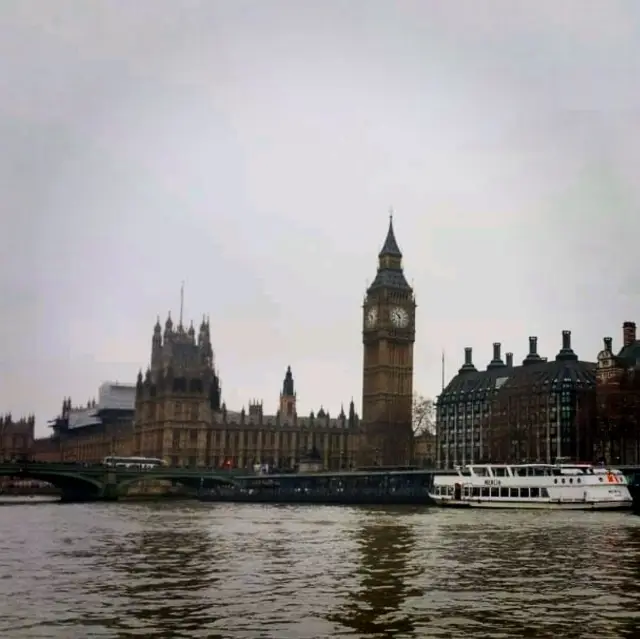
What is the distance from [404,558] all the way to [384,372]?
526 ft

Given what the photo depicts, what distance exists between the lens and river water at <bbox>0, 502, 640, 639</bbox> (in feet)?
75.9

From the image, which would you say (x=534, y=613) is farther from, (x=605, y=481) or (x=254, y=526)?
(x=605, y=481)

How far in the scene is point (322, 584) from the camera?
3059 centimetres

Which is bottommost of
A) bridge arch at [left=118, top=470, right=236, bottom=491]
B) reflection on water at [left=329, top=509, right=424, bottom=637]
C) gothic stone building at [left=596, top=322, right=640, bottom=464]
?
reflection on water at [left=329, top=509, right=424, bottom=637]

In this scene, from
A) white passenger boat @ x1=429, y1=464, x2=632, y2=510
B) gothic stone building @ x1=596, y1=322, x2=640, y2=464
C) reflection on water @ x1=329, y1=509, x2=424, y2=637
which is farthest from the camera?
gothic stone building @ x1=596, y1=322, x2=640, y2=464

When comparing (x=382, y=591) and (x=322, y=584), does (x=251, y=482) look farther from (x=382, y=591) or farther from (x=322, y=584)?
(x=382, y=591)

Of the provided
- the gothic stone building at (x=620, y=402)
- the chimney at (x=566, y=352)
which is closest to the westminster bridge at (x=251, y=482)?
the gothic stone building at (x=620, y=402)

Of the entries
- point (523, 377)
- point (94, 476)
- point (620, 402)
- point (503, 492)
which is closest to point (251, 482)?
point (94, 476)

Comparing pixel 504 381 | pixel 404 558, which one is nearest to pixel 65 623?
pixel 404 558

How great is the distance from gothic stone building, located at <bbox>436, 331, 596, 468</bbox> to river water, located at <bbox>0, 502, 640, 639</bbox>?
83503mm

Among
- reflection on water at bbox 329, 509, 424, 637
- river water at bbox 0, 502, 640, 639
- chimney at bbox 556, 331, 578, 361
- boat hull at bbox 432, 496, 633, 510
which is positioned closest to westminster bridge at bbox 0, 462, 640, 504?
boat hull at bbox 432, 496, 633, 510

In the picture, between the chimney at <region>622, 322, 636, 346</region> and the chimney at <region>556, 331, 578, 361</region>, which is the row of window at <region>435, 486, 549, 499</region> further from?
the chimney at <region>556, 331, 578, 361</region>

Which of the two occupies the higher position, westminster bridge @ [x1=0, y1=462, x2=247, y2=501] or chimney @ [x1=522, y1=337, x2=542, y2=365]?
chimney @ [x1=522, y1=337, x2=542, y2=365]

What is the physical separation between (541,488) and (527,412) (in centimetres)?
5662
